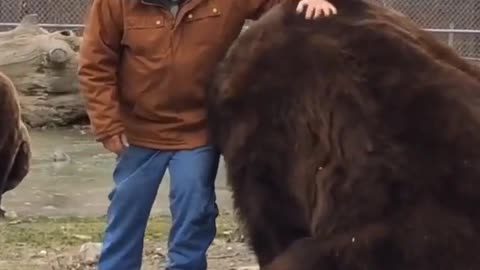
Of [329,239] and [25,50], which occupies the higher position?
[329,239]

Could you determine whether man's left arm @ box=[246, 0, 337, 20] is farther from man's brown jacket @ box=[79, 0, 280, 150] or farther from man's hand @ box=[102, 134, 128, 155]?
man's hand @ box=[102, 134, 128, 155]

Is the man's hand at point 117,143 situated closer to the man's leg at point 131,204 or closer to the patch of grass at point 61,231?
the man's leg at point 131,204

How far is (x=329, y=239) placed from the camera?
314 cm

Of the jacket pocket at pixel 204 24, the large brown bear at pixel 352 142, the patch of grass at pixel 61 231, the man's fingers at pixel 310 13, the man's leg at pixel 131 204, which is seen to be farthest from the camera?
the patch of grass at pixel 61 231

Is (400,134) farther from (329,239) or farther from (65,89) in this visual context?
A: (65,89)

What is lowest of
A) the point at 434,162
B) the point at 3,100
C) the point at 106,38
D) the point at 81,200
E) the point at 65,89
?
the point at 65,89

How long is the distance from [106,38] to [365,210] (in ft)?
5.90

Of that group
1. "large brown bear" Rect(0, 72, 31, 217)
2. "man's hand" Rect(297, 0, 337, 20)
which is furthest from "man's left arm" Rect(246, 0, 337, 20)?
"large brown bear" Rect(0, 72, 31, 217)

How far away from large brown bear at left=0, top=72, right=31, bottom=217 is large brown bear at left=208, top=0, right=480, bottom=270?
16.3ft

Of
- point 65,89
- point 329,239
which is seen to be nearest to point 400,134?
point 329,239

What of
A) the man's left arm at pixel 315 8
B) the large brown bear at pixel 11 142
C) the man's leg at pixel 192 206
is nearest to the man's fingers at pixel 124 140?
the man's leg at pixel 192 206

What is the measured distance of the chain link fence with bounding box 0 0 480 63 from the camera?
48.6 ft

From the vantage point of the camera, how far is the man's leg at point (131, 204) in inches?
184

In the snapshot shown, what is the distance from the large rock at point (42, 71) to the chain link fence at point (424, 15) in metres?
1.55
